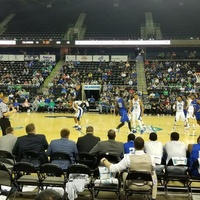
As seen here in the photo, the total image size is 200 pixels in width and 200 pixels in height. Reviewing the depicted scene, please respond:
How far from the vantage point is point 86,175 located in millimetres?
5160

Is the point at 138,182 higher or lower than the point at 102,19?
lower

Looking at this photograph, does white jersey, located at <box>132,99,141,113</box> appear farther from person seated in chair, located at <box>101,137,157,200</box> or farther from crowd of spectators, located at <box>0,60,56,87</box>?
crowd of spectators, located at <box>0,60,56,87</box>

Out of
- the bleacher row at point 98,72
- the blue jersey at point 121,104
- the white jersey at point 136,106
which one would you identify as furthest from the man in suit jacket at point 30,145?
the bleacher row at point 98,72

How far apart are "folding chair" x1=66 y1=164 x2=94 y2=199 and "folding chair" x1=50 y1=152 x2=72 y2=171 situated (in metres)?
0.45

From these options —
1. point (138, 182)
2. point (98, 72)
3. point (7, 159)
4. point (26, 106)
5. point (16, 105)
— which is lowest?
point (26, 106)

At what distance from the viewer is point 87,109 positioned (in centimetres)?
2391

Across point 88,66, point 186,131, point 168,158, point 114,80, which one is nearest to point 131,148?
point 168,158

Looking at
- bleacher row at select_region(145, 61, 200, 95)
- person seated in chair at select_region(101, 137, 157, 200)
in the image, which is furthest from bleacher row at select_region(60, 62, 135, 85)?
person seated in chair at select_region(101, 137, 157, 200)

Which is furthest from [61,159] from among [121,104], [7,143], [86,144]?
[121,104]

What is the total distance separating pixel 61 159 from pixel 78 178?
69cm

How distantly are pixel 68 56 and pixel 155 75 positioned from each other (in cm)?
937

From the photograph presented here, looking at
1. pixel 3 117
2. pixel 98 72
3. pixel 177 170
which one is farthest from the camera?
pixel 98 72

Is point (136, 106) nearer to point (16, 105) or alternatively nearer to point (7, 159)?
point (7, 159)

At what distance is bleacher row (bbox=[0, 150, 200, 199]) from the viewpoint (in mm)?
4955
